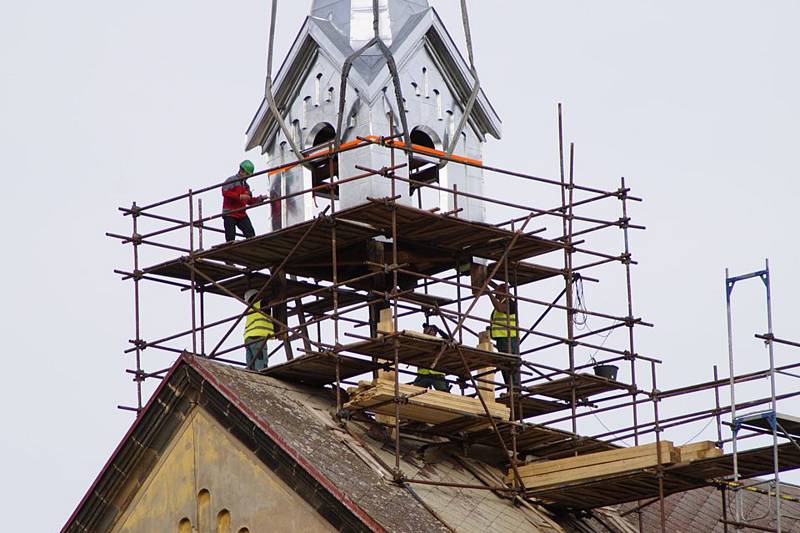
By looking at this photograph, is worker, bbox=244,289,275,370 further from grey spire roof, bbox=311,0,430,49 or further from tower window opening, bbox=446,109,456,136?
grey spire roof, bbox=311,0,430,49

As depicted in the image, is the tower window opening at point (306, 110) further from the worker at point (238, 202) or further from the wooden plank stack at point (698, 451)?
the wooden plank stack at point (698, 451)

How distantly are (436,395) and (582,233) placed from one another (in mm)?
5879

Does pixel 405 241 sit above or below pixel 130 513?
above

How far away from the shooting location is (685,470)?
55938 mm

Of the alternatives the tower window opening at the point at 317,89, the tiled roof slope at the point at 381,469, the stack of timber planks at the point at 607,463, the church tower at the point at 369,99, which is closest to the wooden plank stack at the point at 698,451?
the stack of timber planks at the point at 607,463

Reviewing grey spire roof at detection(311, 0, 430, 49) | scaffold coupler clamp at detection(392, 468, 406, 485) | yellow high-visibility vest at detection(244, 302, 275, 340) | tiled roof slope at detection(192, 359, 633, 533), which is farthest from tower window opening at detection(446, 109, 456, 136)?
scaffold coupler clamp at detection(392, 468, 406, 485)

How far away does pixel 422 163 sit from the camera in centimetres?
5891

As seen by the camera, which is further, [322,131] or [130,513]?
[322,131]

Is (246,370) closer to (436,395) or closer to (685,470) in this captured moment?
(436,395)

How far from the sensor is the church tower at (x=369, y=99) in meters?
58.0

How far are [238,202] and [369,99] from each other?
344 centimetres

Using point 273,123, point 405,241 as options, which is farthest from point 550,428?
point 273,123

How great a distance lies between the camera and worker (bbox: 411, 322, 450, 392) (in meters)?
57.5

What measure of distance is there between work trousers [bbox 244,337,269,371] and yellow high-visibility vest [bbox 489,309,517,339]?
4.59 metres
